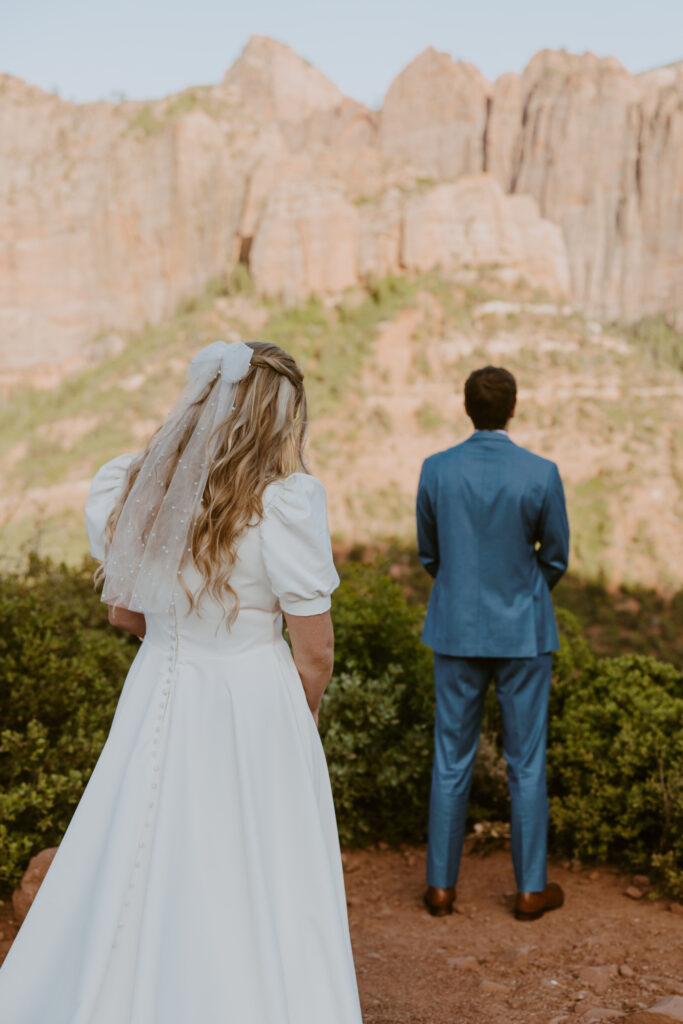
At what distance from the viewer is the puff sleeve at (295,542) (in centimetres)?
177

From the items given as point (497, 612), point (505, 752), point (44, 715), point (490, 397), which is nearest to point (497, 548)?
point (497, 612)

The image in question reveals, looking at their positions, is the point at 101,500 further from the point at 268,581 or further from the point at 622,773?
the point at 622,773

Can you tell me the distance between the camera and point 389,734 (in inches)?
161

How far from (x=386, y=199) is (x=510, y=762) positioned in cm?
3410

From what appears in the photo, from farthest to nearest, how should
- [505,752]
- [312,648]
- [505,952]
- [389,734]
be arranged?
[389,734], [505,752], [505,952], [312,648]

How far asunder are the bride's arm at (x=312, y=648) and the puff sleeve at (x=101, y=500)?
51cm

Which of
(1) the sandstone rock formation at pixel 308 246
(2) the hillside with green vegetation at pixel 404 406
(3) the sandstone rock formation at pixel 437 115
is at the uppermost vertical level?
(3) the sandstone rock formation at pixel 437 115

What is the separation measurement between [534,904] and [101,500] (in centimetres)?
228

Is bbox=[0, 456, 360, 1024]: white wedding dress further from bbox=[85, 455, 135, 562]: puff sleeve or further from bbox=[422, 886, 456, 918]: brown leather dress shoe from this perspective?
bbox=[422, 886, 456, 918]: brown leather dress shoe

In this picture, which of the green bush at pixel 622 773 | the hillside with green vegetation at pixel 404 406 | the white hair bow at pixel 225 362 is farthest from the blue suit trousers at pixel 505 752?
the hillside with green vegetation at pixel 404 406

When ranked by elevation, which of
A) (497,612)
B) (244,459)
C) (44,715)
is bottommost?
(44,715)

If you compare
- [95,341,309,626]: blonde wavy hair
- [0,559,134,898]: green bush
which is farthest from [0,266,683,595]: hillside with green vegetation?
[95,341,309,626]: blonde wavy hair

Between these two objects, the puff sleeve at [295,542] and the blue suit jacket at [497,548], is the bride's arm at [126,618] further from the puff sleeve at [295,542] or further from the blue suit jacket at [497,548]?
the blue suit jacket at [497,548]

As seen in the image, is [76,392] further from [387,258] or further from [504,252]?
[504,252]
